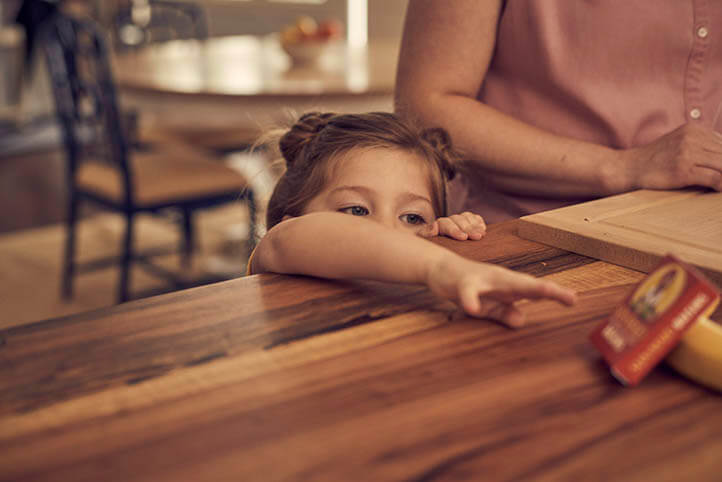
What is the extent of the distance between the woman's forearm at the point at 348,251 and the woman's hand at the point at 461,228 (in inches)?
5.1

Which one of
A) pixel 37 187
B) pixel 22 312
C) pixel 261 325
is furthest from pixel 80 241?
pixel 261 325

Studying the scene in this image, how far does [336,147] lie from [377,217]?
116 millimetres

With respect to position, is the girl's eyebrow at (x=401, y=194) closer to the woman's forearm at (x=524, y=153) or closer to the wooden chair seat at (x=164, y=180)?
the woman's forearm at (x=524, y=153)

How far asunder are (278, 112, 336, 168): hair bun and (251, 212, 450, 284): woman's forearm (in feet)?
1.32

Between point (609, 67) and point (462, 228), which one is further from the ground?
point (609, 67)

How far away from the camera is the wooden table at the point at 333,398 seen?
338 mm

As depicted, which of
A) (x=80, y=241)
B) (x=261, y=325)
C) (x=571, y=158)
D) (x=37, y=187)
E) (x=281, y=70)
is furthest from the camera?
(x=37, y=187)

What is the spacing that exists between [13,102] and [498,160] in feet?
20.8

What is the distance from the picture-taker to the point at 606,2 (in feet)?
2.94

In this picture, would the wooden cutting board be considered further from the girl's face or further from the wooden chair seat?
the wooden chair seat

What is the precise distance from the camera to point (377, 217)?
84cm

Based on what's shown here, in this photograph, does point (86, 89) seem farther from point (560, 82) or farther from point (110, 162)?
point (560, 82)

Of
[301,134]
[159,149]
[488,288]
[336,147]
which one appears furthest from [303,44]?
[488,288]

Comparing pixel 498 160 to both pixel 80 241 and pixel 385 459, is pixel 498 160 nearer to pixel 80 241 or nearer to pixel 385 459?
pixel 385 459
